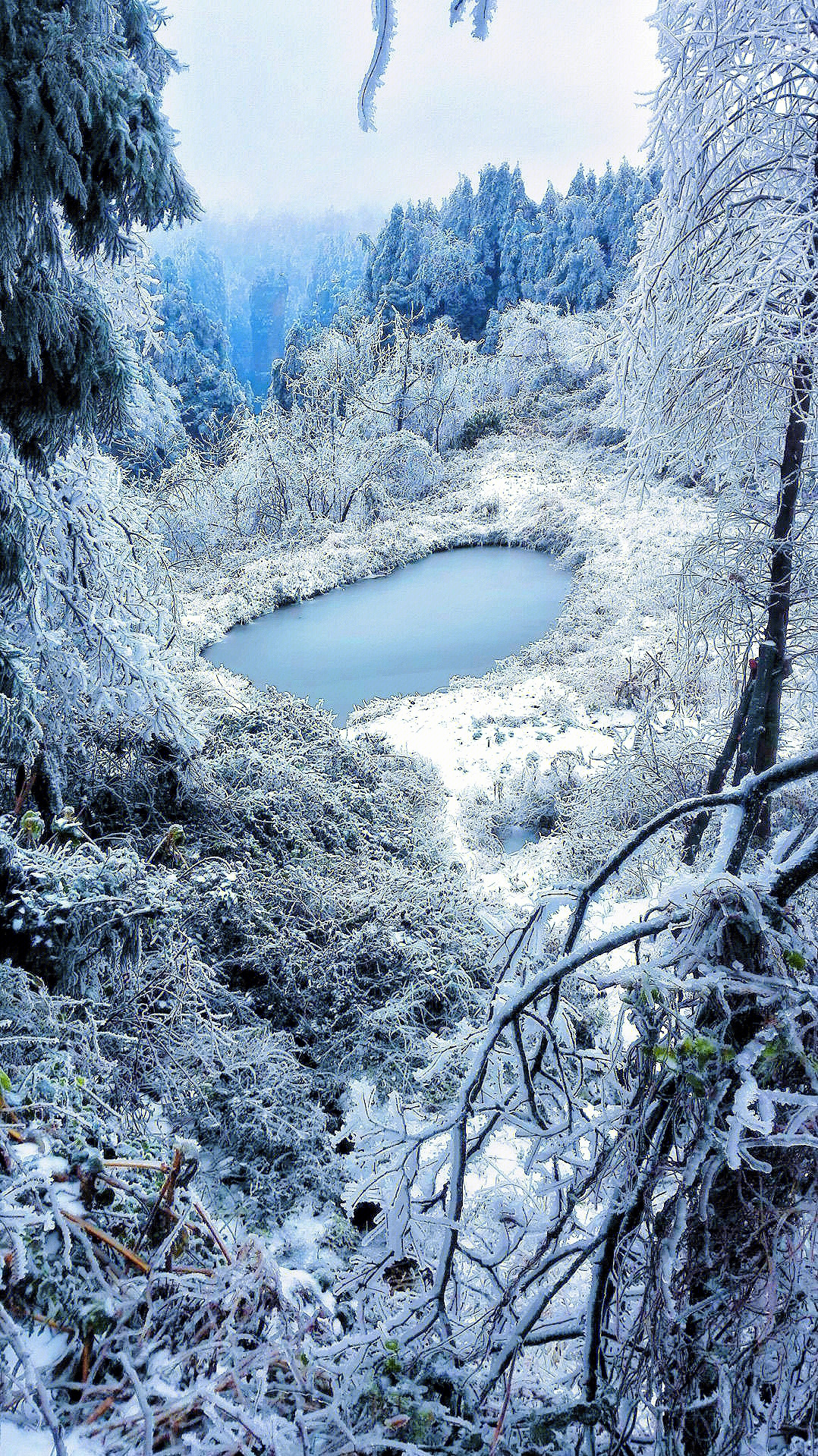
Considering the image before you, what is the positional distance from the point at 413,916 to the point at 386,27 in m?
3.50

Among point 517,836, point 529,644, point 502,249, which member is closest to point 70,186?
point 517,836

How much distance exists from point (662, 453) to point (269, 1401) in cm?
340

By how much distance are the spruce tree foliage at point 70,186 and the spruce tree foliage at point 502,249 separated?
20.9 meters

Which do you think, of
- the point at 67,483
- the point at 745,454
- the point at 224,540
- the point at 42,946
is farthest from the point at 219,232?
the point at 42,946

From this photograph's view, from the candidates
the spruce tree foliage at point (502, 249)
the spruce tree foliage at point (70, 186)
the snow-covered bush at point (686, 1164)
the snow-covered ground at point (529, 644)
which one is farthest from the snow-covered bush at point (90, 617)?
the spruce tree foliage at point (502, 249)

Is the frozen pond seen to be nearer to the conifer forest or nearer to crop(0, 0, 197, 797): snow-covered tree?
the conifer forest

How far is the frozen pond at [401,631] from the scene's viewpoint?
28.3 ft

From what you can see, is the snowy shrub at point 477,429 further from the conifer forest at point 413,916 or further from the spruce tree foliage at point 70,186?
the spruce tree foliage at point 70,186

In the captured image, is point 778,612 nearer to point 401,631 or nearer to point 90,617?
point 90,617

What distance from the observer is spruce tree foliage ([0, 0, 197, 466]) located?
162 centimetres

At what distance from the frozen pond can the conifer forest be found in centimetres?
22

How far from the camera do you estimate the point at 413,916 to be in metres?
3.84

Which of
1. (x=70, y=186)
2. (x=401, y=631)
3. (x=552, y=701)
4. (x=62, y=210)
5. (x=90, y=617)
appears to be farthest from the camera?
(x=401, y=631)

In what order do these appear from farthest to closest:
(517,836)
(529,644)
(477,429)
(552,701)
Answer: (477,429), (529,644), (552,701), (517,836)
